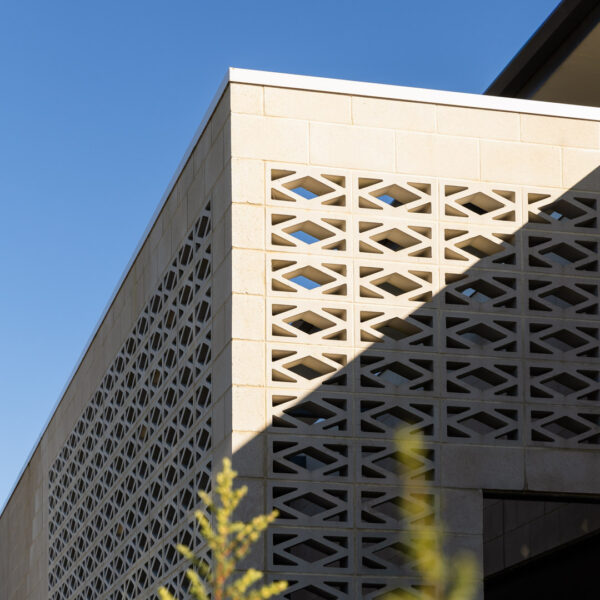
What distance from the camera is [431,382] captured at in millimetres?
13859

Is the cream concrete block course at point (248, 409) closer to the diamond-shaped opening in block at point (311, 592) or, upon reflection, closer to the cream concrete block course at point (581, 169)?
the diamond-shaped opening in block at point (311, 592)

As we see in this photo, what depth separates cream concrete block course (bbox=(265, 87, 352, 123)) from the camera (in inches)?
563

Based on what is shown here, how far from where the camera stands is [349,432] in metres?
13.5

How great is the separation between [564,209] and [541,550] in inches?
229

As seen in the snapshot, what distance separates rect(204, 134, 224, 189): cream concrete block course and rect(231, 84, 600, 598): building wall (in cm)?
59

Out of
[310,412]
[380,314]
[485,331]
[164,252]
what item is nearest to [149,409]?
[164,252]

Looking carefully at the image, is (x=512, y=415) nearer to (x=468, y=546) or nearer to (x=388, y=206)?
(x=468, y=546)

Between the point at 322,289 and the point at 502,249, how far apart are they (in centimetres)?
222

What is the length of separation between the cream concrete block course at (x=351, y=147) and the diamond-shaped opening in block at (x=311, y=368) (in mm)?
2290

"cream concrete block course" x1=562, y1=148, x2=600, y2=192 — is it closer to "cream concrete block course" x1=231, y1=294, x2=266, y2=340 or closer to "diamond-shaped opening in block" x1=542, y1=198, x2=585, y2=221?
"diamond-shaped opening in block" x1=542, y1=198, x2=585, y2=221

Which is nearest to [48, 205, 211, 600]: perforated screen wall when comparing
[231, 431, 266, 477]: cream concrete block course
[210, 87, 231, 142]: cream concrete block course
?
[210, 87, 231, 142]: cream concrete block course

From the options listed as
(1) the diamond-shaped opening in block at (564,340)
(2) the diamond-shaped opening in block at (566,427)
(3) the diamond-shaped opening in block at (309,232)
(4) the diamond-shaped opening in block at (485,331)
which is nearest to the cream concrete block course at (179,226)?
(3) the diamond-shaped opening in block at (309,232)

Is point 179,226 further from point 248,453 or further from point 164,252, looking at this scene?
point 248,453

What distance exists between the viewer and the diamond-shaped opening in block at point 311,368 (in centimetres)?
1364
